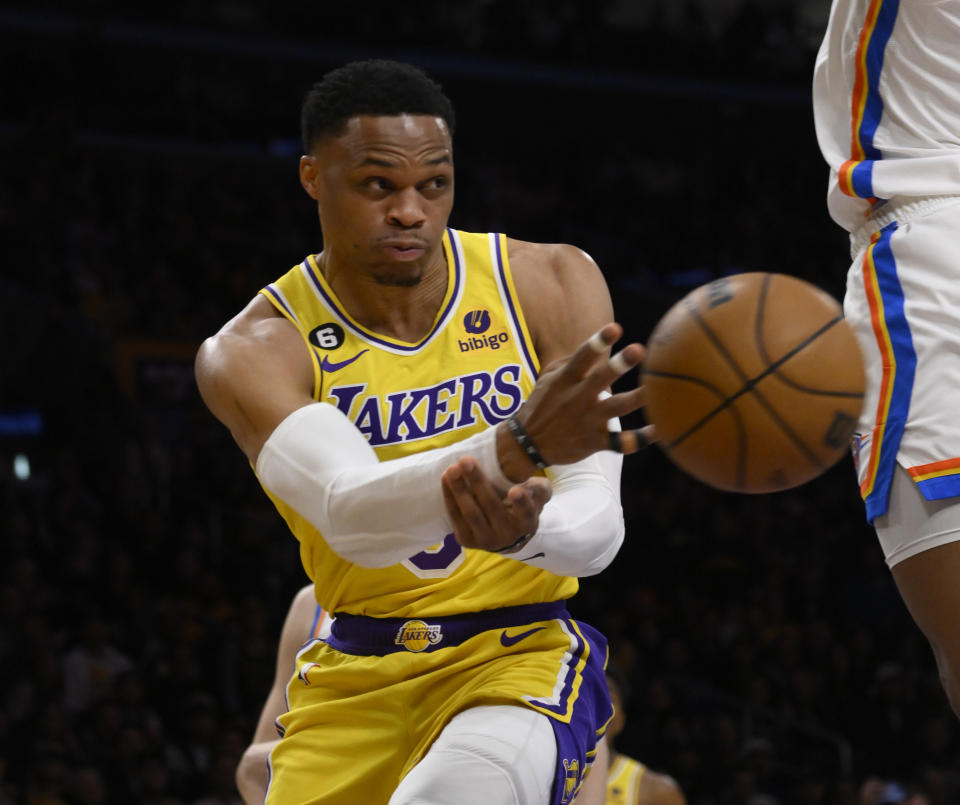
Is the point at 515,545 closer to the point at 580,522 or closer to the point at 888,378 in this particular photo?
the point at 580,522

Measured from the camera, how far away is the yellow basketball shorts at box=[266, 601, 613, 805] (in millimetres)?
2984

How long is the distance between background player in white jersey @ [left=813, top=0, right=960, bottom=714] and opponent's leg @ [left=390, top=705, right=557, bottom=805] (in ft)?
2.88

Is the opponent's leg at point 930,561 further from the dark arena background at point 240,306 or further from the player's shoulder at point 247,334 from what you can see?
the dark arena background at point 240,306

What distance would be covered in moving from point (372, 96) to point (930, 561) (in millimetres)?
1673

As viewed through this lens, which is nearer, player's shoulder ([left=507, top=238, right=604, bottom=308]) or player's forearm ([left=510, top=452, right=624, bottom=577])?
player's forearm ([left=510, top=452, right=624, bottom=577])

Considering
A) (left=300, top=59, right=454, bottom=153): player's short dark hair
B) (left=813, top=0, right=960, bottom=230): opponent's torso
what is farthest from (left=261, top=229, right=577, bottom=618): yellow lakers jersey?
(left=813, top=0, right=960, bottom=230): opponent's torso

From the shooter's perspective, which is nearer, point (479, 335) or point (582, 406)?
point (582, 406)

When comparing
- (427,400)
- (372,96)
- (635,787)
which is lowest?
(635,787)

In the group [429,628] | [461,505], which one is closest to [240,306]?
[429,628]

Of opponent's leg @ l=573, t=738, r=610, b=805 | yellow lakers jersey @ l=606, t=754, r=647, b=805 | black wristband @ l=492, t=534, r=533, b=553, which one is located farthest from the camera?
yellow lakers jersey @ l=606, t=754, r=647, b=805

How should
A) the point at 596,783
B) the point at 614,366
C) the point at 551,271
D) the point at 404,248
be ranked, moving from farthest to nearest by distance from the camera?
the point at 596,783, the point at 551,271, the point at 404,248, the point at 614,366

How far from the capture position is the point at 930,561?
276 cm

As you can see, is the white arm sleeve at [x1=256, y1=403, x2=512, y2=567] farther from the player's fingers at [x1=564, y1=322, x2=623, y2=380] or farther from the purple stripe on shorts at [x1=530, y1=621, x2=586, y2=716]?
the purple stripe on shorts at [x1=530, y1=621, x2=586, y2=716]

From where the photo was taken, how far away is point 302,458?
2.78 metres
